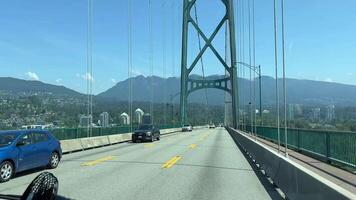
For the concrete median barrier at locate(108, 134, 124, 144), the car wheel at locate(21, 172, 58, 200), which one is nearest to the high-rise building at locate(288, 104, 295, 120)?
the concrete median barrier at locate(108, 134, 124, 144)

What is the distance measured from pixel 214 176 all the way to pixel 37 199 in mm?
11286

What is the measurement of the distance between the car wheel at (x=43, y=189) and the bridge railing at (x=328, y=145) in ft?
40.0

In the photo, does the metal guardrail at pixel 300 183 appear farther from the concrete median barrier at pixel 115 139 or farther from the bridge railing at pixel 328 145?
the concrete median barrier at pixel 115 139

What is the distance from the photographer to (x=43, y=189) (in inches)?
142

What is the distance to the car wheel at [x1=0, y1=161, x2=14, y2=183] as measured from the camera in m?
13.7

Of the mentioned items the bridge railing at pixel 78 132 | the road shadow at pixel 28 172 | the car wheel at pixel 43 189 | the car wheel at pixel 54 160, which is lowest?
the road shadow at pixel 28 172

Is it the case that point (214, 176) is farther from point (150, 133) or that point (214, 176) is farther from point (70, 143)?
point (150, 133)

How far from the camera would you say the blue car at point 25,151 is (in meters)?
14.2

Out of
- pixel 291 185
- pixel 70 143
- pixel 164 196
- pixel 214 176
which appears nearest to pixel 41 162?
pixel 214 176

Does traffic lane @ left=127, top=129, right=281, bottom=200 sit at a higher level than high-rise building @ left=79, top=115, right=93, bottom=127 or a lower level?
lower

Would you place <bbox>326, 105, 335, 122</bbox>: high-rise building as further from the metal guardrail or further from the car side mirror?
the car side mirror

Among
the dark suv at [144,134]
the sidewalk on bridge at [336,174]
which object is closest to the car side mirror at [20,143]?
the sidewalk on bridge at [336,174]

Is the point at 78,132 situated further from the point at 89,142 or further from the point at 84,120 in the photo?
the point at 84,120

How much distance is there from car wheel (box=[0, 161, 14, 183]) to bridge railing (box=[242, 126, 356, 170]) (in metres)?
9.47
